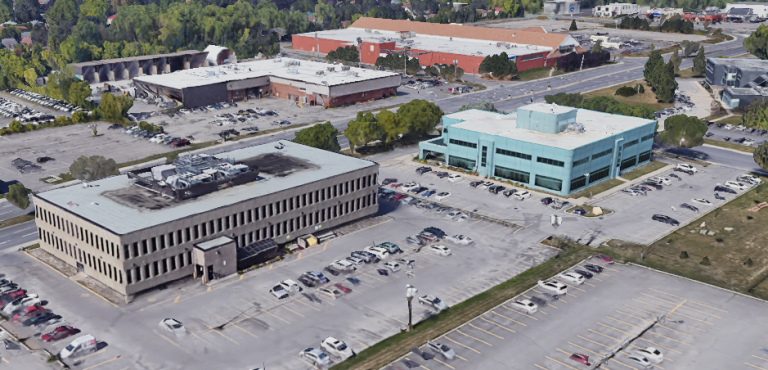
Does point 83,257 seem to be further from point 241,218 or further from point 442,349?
point 442,349

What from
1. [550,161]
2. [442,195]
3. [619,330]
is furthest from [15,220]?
[619,330]

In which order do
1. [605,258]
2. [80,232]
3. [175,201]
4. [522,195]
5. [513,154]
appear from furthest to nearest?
[513,154] → [522,195] → [605,258] → [175,201] → [80,232]

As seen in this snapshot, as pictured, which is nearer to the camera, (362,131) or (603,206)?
(603,206)

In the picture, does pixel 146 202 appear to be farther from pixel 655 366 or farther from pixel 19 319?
pixel 655 366

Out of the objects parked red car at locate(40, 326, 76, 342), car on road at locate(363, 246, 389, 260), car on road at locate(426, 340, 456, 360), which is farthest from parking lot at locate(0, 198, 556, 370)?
car on road at locate(426, 340, 456, 360)

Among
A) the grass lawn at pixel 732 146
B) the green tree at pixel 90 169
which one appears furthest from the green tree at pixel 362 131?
the grass lawn at pixel 732 146

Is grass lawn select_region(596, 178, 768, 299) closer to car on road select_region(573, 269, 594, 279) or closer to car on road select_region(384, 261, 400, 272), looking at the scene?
car on road select_region(573, 269, 594, 279)

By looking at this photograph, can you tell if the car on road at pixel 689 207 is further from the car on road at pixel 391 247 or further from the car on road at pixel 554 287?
the car on road at pixel 391 247

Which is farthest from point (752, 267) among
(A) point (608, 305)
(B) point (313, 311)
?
(B) point (313, 311)
